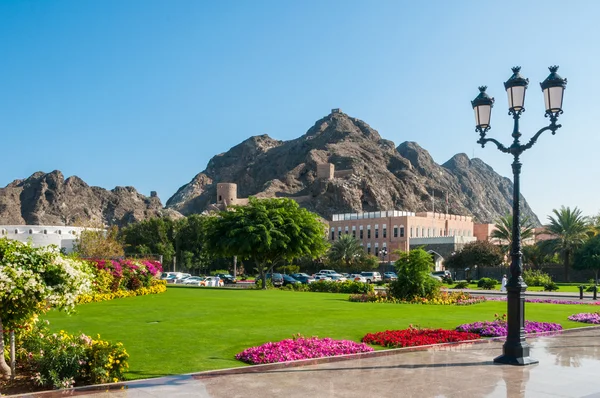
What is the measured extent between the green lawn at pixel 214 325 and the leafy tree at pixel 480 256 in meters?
42.6

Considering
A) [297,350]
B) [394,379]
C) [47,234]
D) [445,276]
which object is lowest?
[445,276]

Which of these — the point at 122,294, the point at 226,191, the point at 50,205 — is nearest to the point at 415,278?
the point at 122,294

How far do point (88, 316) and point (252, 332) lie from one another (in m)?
5.96

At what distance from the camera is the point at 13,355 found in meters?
8.88

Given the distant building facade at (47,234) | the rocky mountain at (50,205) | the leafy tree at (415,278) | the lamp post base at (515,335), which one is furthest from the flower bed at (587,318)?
the rocky mountain at (50,205)

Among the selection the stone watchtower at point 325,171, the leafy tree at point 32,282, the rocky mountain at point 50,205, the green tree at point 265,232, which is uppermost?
the stone watchtower at point 325,171

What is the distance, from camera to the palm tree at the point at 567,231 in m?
61.4

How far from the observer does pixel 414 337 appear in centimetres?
1353

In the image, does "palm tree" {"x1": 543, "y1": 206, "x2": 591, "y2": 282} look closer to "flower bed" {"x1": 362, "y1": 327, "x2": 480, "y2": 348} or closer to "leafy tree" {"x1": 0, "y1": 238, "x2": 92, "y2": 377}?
"flower bed" {"x1": 362, "y1": 327, "x2": 480, "y2": 348}

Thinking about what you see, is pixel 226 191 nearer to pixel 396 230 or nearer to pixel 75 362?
pixel 396 230

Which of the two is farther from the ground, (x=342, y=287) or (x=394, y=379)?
(x=394, y=379)

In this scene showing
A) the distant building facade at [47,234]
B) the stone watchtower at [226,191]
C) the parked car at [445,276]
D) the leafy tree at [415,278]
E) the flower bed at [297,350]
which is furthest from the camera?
the stone watchtower at [226,191]

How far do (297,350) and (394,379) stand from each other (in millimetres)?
2426

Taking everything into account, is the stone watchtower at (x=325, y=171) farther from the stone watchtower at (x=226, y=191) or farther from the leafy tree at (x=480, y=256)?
the leafy tree at (x=480, y=256)
